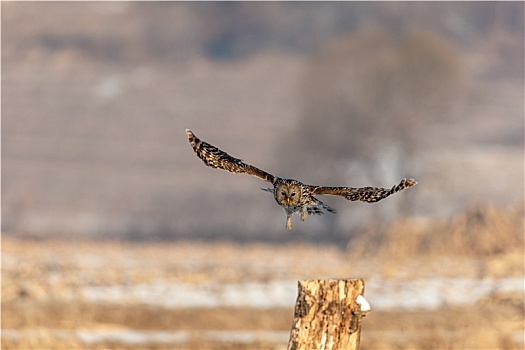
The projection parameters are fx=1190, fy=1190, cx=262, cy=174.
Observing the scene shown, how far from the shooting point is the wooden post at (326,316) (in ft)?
23.2

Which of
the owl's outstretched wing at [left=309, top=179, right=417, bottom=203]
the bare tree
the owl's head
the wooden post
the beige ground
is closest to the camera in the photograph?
the owl's head

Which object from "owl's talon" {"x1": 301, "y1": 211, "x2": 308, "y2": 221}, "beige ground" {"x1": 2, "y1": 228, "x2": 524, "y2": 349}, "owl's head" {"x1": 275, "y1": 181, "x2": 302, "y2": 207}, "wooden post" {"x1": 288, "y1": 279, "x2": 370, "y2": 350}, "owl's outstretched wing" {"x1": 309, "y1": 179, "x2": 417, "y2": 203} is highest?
"beige ground" {"x1": 2, "y1": 228, "x2": 524, "y2": 349}

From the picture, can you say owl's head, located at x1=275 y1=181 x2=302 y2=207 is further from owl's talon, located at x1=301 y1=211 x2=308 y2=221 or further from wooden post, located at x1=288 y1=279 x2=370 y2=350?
wooden post, located at x1=288 y1=279 x2=370 y2=350

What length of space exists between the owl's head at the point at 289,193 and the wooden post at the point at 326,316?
618 mm

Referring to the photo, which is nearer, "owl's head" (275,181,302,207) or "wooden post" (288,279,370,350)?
"owl's head" (275,181,302,207)

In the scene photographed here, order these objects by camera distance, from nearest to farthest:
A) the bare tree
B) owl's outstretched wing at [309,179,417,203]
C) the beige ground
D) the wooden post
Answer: owl's outstretched wing at [309,179,417,203] < the wooden post < the beige ground < the bare tree

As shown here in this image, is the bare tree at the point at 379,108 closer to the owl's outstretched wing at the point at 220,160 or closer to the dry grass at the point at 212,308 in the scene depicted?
the dry grass at the point at 212,308

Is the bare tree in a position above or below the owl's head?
above

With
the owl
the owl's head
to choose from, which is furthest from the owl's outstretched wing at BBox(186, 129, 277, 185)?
the owl's head

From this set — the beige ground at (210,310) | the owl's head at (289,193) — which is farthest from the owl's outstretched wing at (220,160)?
the beige ground at (210,310)

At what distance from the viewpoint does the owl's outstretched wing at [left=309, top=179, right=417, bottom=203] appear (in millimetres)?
6883

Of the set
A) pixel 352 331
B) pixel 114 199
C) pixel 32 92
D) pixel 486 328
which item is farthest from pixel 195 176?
pixel 352 331

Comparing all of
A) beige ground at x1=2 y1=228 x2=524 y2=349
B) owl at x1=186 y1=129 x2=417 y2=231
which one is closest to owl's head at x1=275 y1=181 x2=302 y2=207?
owl at x1=186 y1=129 x2=417 y2=231

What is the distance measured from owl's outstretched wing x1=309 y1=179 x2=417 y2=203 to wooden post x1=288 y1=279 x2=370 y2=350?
544 millimetres
